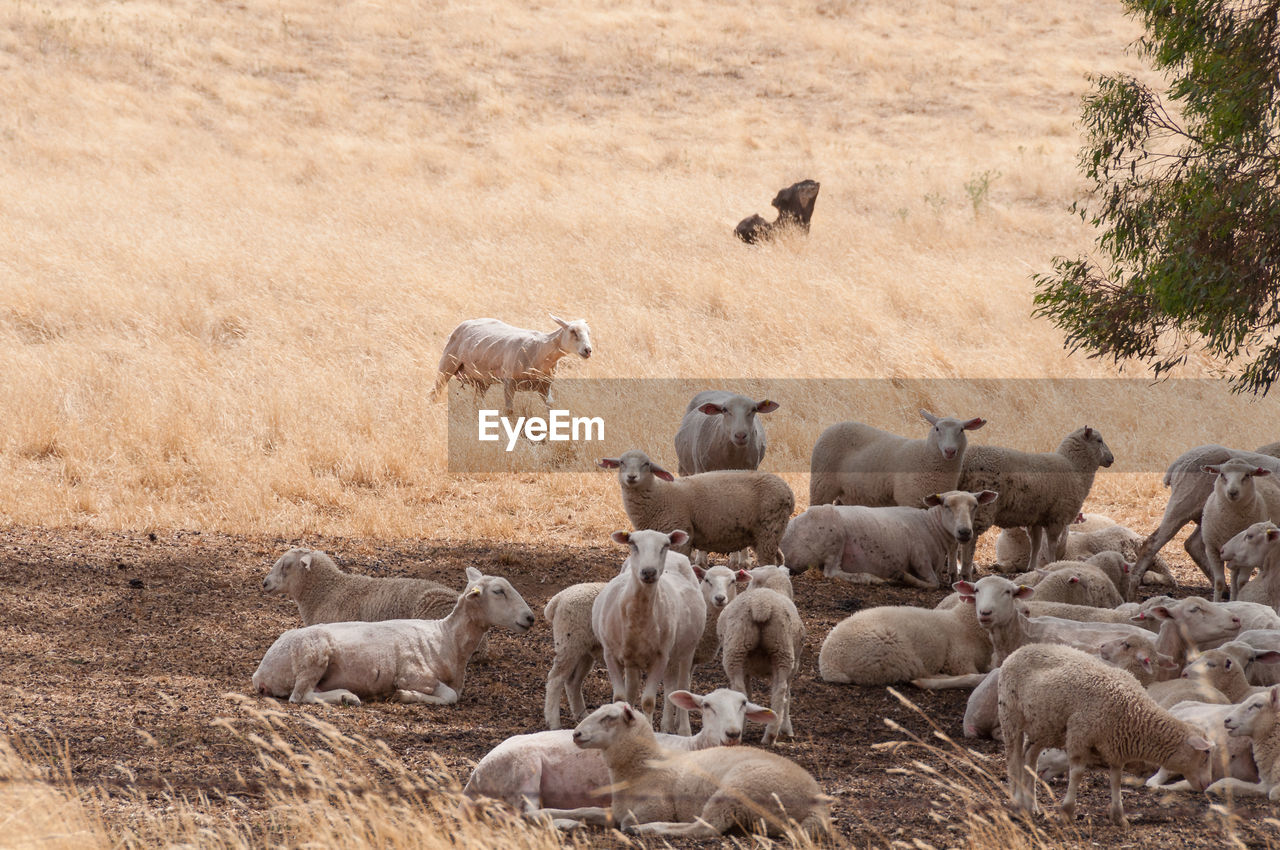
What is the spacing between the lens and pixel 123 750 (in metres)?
6.28

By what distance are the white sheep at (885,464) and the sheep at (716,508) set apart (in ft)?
6.60

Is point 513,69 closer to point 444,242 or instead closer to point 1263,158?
point 444,242

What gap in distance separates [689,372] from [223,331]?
653 cm

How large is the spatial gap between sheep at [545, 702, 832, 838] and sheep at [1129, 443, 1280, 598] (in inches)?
235

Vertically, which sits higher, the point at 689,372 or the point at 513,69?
the point at 513,69

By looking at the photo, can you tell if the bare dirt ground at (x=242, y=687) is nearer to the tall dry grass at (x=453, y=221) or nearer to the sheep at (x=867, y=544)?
the sheep at (x=867, y=544)

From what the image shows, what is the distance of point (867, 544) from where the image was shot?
34.6 ft

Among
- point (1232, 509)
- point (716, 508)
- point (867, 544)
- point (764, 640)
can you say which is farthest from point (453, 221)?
point (764, 640)

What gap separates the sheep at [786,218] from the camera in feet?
77.8

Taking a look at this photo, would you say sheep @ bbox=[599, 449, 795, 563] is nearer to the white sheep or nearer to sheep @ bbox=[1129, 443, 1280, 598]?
the white sheep

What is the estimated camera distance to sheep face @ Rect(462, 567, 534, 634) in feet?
24.7

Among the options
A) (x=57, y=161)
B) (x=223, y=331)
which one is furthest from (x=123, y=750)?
(x=57, y=161)

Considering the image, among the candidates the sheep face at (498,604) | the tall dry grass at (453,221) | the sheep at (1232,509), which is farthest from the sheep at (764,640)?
the tall dry grass at (453,221)
